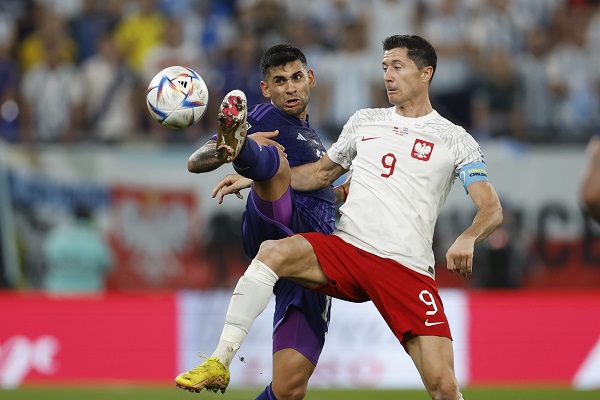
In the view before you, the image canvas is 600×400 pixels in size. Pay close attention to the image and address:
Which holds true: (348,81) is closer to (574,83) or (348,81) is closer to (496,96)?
(496,96)

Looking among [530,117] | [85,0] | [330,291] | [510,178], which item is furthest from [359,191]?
[85,0]

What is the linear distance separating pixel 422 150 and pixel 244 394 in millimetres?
4665

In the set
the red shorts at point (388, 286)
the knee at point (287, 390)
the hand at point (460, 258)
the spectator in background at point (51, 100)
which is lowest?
the knee at point (287, 390)

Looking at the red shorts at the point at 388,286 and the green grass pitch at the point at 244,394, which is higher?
the red shorts at the point at 388,286

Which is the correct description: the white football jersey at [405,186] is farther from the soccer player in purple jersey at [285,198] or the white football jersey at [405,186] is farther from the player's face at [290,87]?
the player's face at [290,87]

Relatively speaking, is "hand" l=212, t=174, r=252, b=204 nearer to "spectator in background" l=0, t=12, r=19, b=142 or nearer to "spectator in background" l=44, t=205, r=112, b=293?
"spectator in background" l=44, t=205, r=112, b=293

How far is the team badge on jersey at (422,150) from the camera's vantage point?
265 inches

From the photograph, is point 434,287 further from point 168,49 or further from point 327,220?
point 168,49

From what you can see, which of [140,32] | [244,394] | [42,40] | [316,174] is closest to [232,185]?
[316,174]

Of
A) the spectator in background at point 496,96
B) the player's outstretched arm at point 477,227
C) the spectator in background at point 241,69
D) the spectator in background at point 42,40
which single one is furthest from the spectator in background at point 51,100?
the player's outstretched arm at point 477,227

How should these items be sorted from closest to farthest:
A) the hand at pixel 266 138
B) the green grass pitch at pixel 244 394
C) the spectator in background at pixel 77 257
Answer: the hand at pixel 266 138
the green grass pitch at pixel 244 394
the spectator in background at pixel 77 257

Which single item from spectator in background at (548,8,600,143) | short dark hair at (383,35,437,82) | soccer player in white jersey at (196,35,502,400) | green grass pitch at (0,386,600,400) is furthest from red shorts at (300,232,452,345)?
spectator in background at (548,8,600,143)

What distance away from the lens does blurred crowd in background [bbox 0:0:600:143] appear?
13680 millimetres

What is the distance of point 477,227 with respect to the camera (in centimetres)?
641
